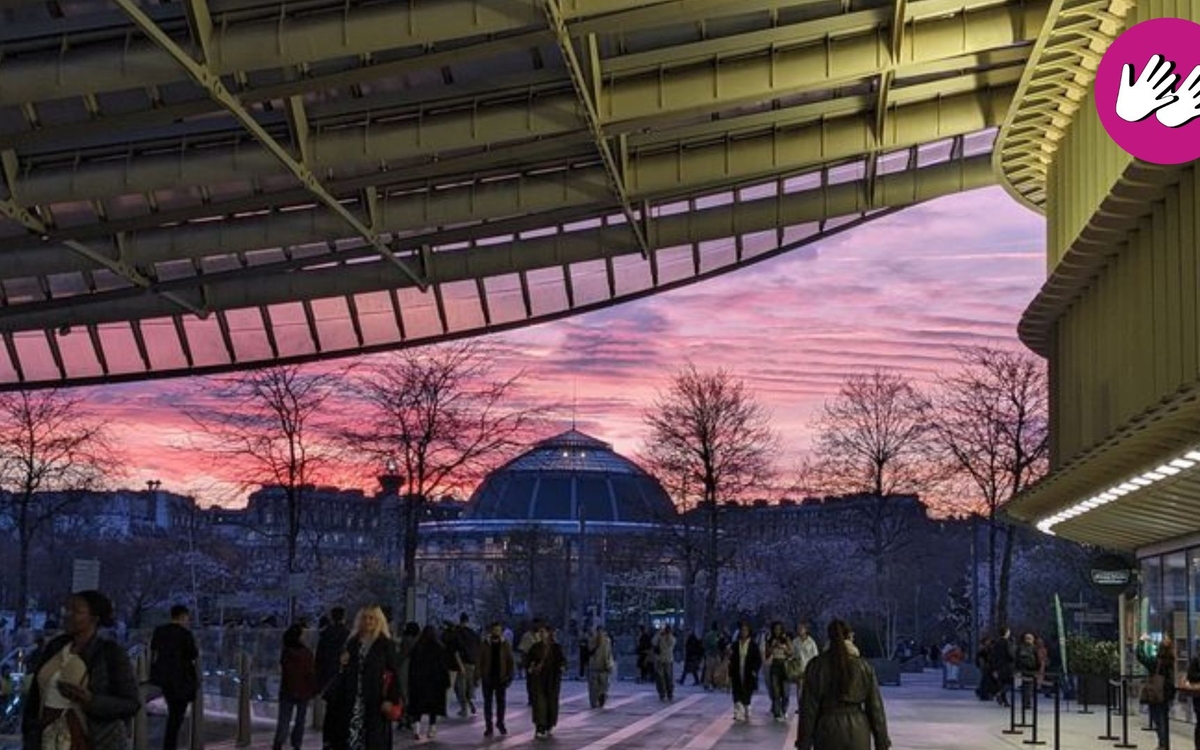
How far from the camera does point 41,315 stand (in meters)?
36.5

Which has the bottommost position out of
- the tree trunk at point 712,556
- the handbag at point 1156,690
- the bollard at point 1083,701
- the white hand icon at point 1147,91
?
the bollard at point 1083,701

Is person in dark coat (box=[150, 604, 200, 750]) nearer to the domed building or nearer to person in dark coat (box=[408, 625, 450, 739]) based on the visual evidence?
person in dark coat (box=[408, 625, 450, 739])

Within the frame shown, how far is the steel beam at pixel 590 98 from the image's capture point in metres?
21.0

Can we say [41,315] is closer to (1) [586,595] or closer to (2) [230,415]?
(2) [230,415]

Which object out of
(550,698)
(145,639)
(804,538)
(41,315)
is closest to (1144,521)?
(550,698)

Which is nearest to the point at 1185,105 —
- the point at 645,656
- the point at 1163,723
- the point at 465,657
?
the point at 1163,723

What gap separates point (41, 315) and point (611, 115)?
53.9 feet

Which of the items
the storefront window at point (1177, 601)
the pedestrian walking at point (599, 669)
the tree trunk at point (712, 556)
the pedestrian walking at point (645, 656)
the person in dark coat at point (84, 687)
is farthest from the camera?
the tree trunk at point (712, 556)

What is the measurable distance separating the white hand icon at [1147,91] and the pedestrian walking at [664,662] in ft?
76.0

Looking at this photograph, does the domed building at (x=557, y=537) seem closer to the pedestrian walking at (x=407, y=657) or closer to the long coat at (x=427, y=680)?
the pedestrian walking at (x=407, y=657)

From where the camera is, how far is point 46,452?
178 feet

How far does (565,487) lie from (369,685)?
354ft

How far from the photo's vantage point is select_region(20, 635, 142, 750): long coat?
905 centimetres

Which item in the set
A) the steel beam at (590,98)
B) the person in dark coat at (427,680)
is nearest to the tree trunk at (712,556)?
the steel beam at (590,98)
